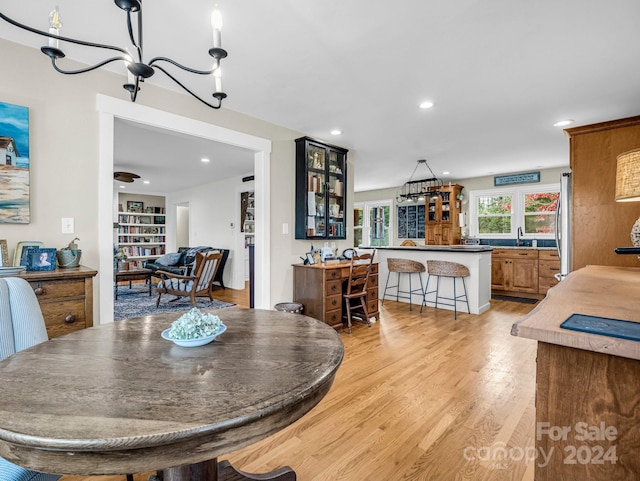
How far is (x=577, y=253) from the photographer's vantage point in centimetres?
278

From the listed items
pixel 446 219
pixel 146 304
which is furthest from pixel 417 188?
pixel 146 304

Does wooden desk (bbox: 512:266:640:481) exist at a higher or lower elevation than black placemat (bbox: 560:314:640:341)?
lower

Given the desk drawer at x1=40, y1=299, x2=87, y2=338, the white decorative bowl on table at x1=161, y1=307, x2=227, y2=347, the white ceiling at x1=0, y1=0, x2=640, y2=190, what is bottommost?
the desk drawer at x1=40, y1=299, x2=87, y2=338

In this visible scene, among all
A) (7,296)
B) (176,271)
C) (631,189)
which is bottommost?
(176,271)

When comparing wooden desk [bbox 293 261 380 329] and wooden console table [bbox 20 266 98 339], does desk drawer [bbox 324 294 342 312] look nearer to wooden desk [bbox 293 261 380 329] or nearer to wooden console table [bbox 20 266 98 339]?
wooden desk [bbox 293 261 380 329]

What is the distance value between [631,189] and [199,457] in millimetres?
2324

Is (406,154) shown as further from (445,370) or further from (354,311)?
(445,370)

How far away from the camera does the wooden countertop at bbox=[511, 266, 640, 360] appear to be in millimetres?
729

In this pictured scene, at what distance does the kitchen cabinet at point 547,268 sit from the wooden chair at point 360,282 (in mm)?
3501

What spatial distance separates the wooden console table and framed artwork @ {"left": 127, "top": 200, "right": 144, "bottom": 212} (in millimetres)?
7930

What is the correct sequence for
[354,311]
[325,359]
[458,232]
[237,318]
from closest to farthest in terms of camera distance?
[325,359], [237,318], [354,311], [458,232]

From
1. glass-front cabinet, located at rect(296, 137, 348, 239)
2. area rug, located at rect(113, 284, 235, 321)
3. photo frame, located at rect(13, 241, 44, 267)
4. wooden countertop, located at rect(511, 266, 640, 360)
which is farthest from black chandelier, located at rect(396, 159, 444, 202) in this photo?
photo frame, located at rect(13, 241, 44, 267)

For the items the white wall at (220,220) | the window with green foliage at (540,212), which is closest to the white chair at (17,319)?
the white wall at (220,220)

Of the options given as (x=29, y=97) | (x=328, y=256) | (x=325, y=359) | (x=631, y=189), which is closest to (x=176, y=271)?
(x=328, y=256)
